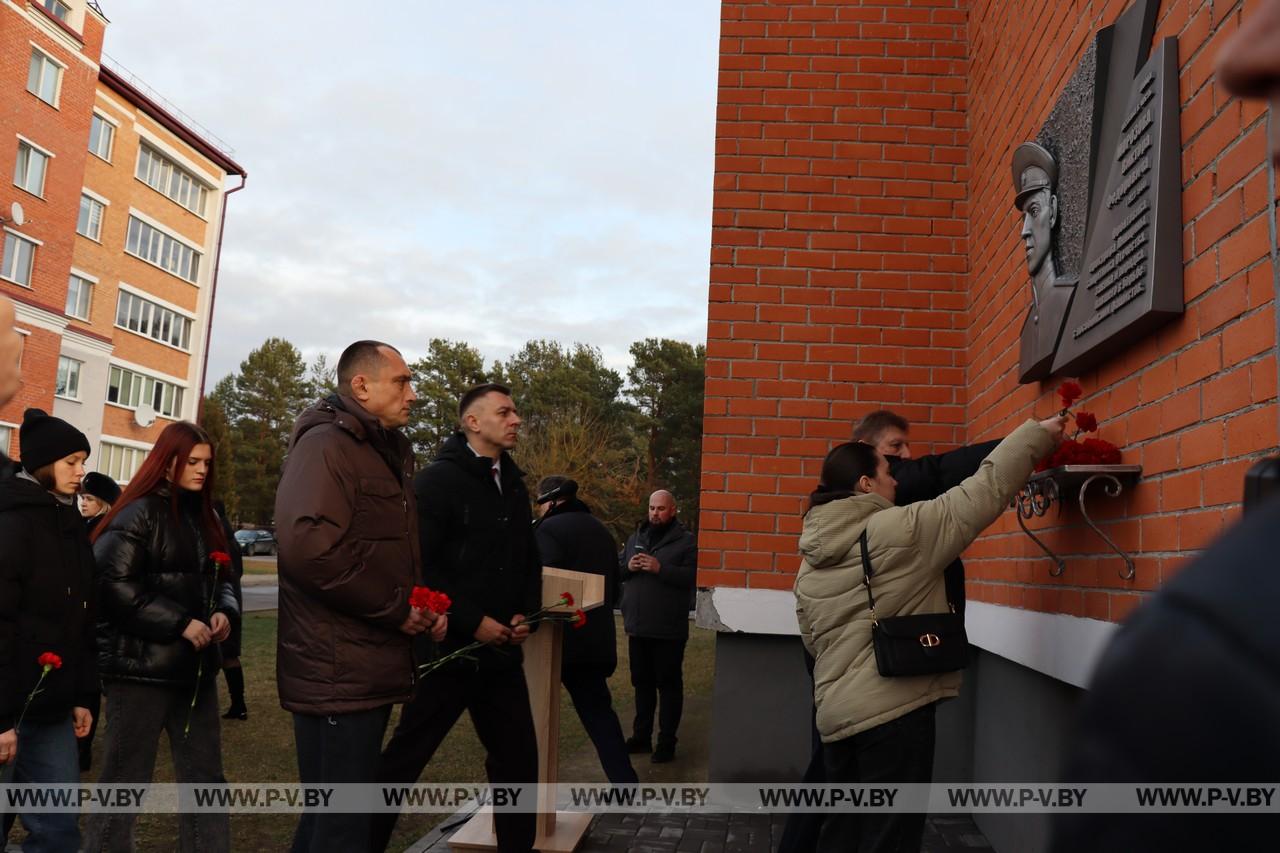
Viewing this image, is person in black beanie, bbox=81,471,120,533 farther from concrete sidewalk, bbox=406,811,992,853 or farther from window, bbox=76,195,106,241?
window, bbox=76,195,106,241

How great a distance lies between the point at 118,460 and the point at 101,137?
12.2 metres

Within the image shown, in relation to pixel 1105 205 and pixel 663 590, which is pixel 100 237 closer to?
pixel 663 590

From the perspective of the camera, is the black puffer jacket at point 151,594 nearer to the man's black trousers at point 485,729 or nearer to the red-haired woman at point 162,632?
the red-haired woman at point 162,632

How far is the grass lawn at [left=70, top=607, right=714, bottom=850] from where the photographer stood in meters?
5.25

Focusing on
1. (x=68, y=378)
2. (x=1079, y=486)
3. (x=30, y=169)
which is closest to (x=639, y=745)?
(x=1079, y=486)

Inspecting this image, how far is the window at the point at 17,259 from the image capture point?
29.3m

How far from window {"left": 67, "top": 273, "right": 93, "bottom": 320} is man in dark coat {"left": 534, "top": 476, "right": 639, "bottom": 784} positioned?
115ft

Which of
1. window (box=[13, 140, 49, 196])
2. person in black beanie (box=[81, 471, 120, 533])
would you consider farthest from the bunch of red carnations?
window (box=[13, 140, 49, 196])

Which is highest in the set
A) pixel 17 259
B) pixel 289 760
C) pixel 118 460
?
pixel 17 259

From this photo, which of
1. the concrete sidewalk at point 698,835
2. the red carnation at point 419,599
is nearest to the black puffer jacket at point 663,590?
the concrete sidewalk at point 698,835

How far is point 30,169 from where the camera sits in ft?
99.1

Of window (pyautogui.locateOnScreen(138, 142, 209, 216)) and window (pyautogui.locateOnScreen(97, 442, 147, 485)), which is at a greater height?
window (pyautogui.locateOnScreen(138, 142, 209, 216))

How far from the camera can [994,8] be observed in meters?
5.45

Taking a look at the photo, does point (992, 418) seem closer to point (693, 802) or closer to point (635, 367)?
point (693, 802)
